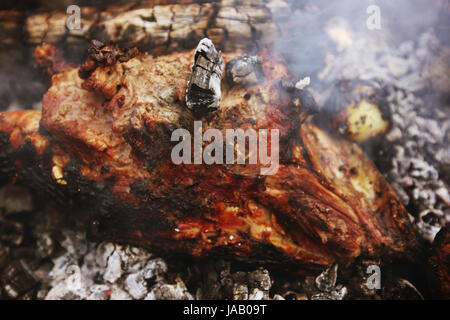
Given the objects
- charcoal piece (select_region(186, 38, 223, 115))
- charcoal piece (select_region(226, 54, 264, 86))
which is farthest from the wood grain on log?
charcoal piece (select_region(186, 38, 223, 115))

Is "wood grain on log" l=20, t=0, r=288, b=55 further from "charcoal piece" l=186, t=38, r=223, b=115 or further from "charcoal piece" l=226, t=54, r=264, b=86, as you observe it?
"charcoal piece" l=186, t=38, r=223, b=115

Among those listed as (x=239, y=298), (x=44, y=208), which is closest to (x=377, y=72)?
(x=239, y=298)

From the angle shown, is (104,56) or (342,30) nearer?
(104,56)

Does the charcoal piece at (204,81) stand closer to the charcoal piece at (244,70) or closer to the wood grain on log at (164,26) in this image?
the charcoal piece at (244,70)

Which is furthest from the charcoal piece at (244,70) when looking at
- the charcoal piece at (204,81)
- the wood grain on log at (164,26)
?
the wood grain on log at (164,26)

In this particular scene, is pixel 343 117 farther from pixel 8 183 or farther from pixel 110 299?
pixel 8 183
